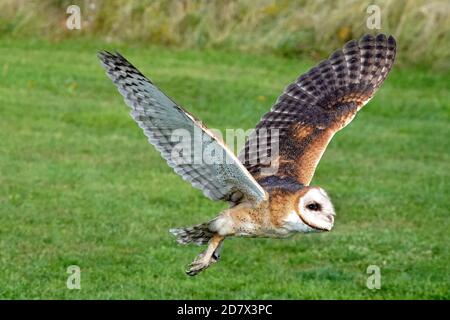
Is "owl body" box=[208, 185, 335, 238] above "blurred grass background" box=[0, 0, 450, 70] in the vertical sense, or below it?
below

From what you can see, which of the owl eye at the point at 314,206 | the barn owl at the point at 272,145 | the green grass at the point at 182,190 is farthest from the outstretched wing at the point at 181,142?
the green grass at the point at 182,190

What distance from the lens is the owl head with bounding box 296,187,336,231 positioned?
19.7 feet

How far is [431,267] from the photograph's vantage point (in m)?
9.61

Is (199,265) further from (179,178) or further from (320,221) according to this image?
(179,178)

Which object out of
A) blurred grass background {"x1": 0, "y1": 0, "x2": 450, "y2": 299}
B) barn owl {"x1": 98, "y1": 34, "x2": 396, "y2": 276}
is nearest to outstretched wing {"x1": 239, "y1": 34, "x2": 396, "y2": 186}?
barn owl {"x1": 98, "y1": 34, "x2": 396, "y2": 276}

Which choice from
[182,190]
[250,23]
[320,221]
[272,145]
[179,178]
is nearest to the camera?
[320,221]

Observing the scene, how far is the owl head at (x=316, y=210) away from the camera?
601 cm

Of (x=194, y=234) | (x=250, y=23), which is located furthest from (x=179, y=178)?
(x=250, y=23)

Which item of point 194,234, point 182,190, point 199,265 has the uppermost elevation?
point 182,190

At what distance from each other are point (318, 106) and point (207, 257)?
5.61ft

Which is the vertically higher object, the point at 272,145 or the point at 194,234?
the point at 272,145

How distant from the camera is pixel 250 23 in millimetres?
18891

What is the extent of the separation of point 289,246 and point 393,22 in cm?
885

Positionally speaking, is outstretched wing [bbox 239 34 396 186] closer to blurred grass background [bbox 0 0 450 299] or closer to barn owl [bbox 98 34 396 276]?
barn owl [bbox 98 34 396 276]
